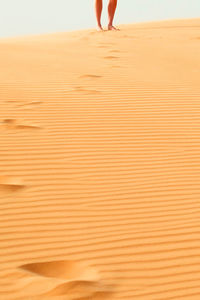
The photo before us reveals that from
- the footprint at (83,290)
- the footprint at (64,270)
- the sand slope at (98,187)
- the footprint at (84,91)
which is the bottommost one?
the footprint at (83,290)

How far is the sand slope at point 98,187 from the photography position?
10.2 ft

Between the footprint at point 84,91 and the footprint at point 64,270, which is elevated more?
the footprint at point 84,91

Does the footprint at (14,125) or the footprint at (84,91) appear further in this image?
the footprint at (84,91)

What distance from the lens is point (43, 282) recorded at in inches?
117

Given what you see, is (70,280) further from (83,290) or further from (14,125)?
(14,125)

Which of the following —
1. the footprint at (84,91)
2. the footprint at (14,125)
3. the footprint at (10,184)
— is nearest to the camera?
the footprint at (10,184)

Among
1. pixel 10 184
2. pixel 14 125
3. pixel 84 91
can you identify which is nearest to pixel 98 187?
pixel 10 184

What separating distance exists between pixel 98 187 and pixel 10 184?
589mm

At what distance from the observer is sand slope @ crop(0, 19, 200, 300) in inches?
122

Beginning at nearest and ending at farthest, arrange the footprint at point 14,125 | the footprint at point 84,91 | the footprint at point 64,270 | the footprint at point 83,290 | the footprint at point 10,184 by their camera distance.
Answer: the footprint at point 83,290 → the footprint at point 64,270 → the footprint at point 10,184 → the footprint at point 14,125 → the footprint at point 84,91

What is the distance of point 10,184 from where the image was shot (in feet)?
13.8

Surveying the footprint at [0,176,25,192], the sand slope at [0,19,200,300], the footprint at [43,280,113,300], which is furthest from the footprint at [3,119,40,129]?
the footprint at [43,280,113,300]

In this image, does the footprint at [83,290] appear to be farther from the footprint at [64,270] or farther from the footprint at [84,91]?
the footprint at [84,91]

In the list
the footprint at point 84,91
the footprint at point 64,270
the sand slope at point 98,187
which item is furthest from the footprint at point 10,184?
the footprint at point 84,91
